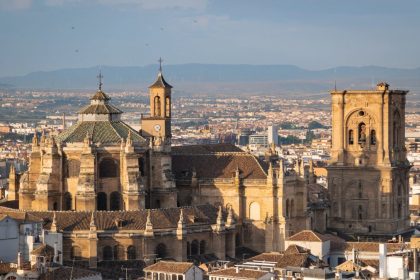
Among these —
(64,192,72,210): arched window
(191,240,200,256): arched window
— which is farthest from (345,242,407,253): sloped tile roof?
(64,192,72,210): arched window

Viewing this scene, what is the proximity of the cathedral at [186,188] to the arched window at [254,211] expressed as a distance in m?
0.08

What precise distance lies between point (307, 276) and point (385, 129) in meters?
35.1

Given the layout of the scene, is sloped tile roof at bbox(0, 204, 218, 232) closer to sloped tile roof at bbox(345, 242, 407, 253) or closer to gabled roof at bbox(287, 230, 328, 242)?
gabled roof at bbox(287, 230, 328, 242)

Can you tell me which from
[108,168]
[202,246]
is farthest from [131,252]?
[108,168]

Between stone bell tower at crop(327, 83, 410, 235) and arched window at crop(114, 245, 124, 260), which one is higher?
stone bell tower at crop(327, 83, 410, 235)

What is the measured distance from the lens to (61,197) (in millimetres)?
84625

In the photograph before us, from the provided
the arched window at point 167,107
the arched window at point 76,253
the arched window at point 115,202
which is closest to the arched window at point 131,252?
the arched window at point 76,253

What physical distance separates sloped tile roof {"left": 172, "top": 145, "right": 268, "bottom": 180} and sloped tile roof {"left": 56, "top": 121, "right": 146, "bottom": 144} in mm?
3894

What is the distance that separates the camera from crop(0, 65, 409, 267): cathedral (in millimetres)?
79375

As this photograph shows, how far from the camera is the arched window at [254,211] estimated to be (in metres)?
86.5

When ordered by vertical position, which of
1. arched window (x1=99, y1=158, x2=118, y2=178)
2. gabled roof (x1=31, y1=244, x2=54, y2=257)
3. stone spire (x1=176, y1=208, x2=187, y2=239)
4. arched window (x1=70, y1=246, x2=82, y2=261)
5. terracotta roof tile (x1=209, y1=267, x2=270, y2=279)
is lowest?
terracotta roof tile (x1=209, y1=267, x2=270, y2=279)

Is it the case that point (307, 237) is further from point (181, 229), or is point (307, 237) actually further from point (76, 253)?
point (76, 253)

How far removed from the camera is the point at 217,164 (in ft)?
292

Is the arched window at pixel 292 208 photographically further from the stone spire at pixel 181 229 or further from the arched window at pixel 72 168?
the arched window at pixel 72 168
